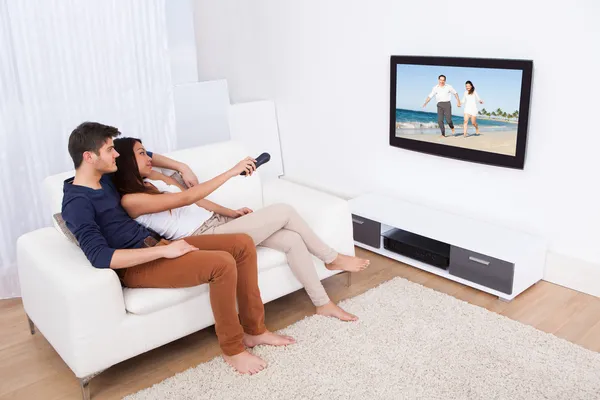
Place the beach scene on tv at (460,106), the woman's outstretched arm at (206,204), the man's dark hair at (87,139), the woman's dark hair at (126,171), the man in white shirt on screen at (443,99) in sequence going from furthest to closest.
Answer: the man in white shirt on screen at (443,99) < the beach scene on tv at (460,106) < the woman's outstretched arm at (206,204) < the woman's dark hair at (126,171) < the man's dark hair at (87,139)

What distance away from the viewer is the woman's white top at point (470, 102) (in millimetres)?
3457

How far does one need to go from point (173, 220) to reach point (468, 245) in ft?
5.34

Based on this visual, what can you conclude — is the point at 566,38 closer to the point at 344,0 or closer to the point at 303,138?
the point at 344,0

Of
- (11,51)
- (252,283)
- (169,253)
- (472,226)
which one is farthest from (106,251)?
(472,226)

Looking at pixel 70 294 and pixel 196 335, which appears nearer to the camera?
pixel 70 294

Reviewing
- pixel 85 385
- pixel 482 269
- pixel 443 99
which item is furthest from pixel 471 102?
pixel 85 385

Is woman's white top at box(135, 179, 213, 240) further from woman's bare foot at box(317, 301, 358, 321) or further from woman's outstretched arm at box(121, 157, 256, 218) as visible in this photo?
woman's bare foot at box(317, 301, 358, 321)

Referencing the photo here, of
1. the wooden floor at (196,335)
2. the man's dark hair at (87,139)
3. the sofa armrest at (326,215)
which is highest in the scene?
the man's dark hair at (87,139)

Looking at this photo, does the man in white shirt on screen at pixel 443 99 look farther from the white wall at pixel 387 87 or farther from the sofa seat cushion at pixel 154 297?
the sofa seat cushion at pixel 154 297

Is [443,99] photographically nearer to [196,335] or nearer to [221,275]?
[221,275]

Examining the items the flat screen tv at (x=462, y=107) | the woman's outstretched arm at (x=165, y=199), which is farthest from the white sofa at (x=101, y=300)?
the flat screen tv at (x=462, y=107)

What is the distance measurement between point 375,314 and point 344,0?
2.29 metres

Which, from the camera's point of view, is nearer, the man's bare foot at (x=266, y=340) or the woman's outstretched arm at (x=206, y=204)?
the man's bare foot at (x=266, y=340)

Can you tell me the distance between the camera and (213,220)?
118 inches
